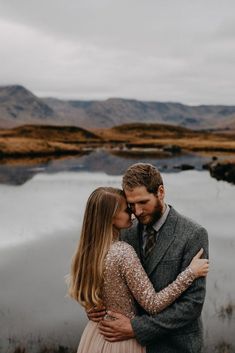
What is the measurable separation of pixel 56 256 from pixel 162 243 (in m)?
12.4

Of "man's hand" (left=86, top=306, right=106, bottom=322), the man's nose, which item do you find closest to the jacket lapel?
the man's nose

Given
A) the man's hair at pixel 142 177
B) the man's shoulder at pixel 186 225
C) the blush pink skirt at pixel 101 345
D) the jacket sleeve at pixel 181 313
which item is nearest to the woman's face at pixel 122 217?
the man's hair at pixel 142 177

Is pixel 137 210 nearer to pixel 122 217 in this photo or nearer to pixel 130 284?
pixel 122 217

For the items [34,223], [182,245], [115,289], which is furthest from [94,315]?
[34,223]

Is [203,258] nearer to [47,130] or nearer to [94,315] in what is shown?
[94,315]

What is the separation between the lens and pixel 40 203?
27797 mm

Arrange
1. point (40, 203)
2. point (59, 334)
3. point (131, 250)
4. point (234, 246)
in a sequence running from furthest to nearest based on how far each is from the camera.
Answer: point (40, 203) < point (234, 246) < point (59, 334) < point (131, 250)

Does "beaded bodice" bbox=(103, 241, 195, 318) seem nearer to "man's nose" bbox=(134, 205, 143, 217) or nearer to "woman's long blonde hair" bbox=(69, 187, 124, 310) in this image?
"woman's long blonde hair" bbox=(69, 187, 124, 310)

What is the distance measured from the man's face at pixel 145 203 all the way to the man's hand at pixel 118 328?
76 centimetres

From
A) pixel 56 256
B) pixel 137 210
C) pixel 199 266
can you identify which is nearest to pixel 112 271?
pixel 137 210

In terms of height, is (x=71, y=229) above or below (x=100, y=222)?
below

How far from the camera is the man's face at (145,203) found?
4.04m

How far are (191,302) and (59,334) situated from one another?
633 cm

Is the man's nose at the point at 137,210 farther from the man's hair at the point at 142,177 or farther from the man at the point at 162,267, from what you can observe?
the man's hair at the point at 142,177
